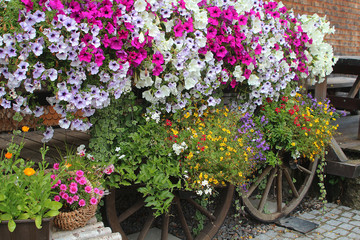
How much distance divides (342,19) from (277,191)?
17.4 feet

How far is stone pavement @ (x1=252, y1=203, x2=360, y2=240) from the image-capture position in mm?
3785

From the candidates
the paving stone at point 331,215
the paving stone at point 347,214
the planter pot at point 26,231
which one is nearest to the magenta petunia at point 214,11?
the planter pot at point 26,231

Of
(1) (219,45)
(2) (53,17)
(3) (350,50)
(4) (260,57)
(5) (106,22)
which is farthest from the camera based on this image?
(3) (350,50)

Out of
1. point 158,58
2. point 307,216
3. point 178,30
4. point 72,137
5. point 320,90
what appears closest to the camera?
point 158,58

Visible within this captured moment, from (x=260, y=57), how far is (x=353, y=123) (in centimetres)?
314

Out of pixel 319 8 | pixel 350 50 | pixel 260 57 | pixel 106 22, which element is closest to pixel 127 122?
pixel 106 22

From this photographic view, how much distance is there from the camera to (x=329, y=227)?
4.00 metres

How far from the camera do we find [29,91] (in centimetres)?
250

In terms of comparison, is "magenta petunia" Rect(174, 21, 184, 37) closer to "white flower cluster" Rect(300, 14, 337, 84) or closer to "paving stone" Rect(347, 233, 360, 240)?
"white flower cluster" Rect(300, 14, 337, 84)

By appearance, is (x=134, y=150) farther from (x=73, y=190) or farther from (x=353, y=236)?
(x=353, y=236)

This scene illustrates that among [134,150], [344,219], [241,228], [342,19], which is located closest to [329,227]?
[344,219]

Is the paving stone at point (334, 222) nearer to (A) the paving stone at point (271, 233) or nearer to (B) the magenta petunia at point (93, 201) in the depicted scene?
(A) the paving stone at point (271, 233)

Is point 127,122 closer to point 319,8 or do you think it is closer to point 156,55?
point 156,55

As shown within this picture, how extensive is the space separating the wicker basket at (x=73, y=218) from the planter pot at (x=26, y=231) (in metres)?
0.26
